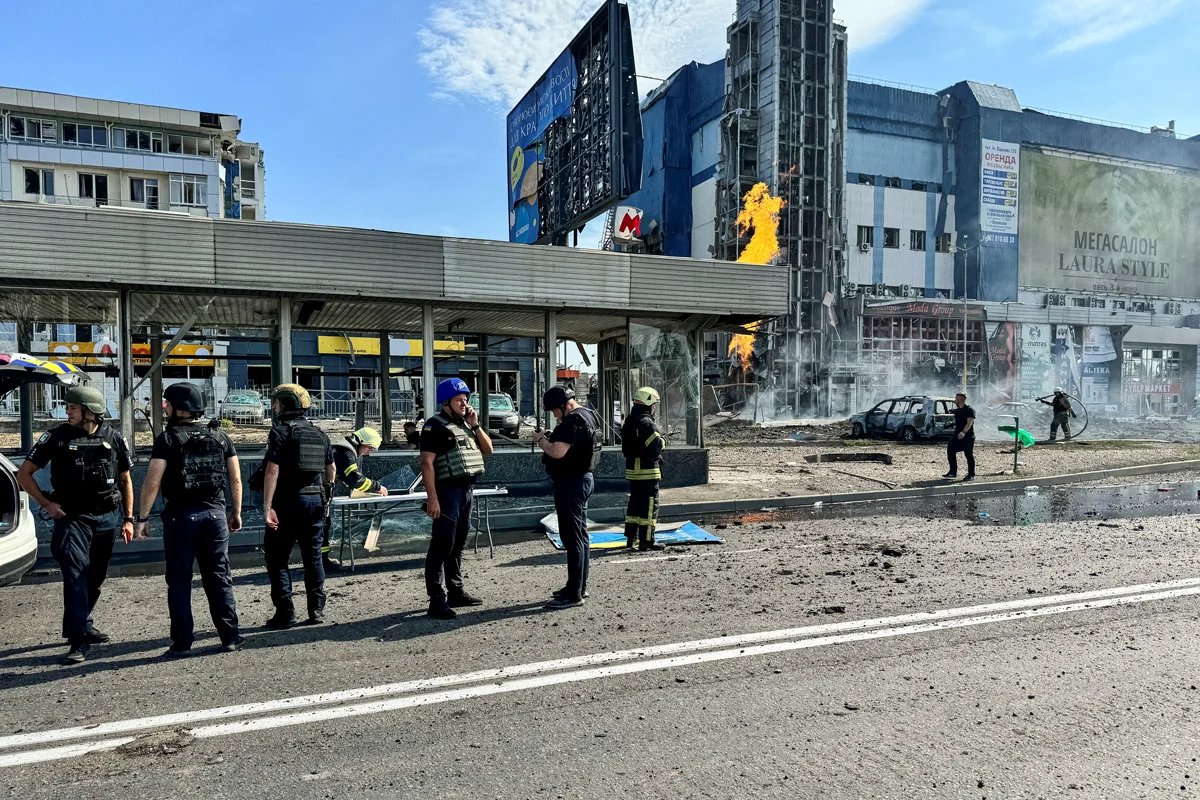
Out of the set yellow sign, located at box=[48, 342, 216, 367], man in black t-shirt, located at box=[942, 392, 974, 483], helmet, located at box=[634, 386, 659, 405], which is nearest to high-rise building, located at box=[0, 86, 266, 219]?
yellow sign, located at box=[48, 342, 216, 367]

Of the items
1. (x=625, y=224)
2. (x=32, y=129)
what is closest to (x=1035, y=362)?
(x=625, y=224)

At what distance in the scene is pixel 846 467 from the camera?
17484mm

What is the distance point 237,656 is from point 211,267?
723 centimetres

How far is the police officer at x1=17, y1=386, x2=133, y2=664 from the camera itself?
4770mm

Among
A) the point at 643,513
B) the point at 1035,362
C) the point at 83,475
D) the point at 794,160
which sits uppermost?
the point at 794,160

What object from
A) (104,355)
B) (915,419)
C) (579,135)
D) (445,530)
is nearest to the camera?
→ (445,530)

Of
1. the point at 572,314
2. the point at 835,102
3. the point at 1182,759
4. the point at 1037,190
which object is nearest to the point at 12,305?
the point at 572,314

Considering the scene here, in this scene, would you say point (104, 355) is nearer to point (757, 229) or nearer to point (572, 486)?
point (572, 486)

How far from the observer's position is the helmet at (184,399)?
490cm

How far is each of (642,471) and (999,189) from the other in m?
50.9

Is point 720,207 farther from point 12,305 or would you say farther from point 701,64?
point 12,305

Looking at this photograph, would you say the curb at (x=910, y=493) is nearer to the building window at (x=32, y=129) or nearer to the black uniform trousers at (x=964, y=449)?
the black uniform trousers at (x=964, y=449)

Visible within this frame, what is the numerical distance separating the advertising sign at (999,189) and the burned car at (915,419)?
29.0 m

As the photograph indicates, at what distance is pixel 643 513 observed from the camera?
8484mm
